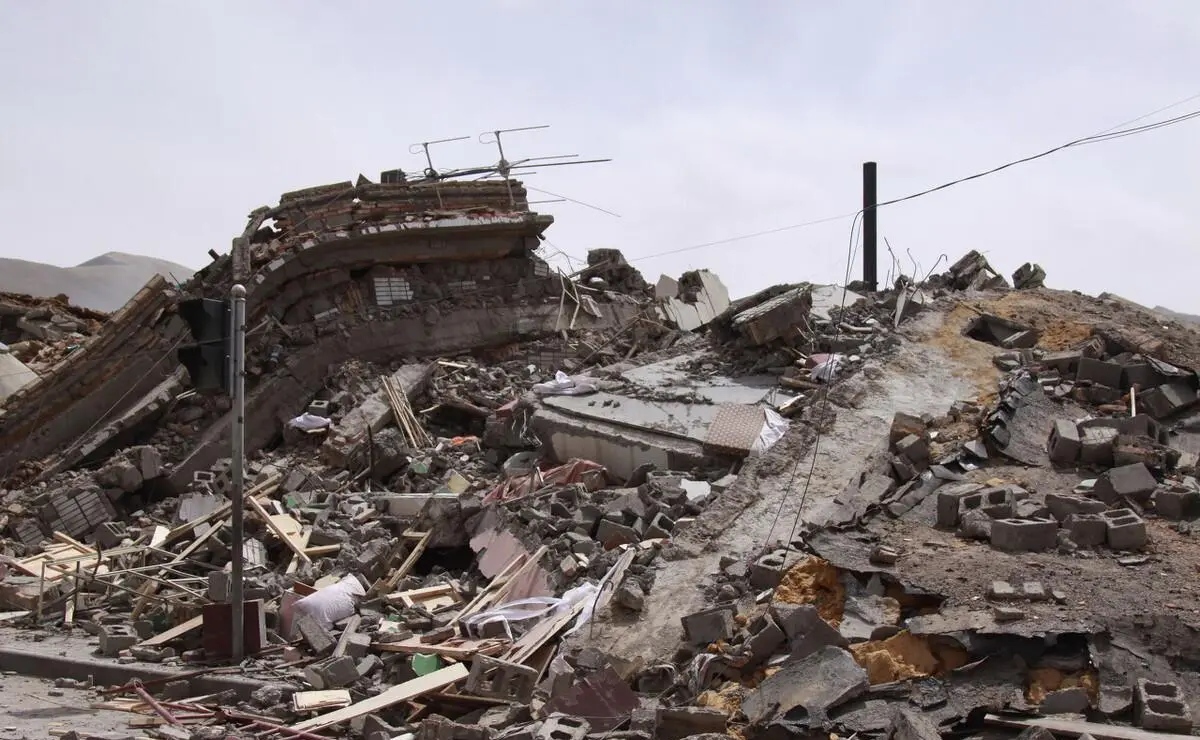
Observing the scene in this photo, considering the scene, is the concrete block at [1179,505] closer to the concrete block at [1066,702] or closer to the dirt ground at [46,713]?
the concrete block at [1066,702]

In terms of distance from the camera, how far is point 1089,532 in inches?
265

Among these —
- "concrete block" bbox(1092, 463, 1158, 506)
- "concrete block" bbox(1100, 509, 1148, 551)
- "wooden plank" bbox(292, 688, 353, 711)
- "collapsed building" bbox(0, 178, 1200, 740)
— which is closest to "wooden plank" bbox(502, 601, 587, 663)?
"collapsed building" bbox(0, 178, 1200, 740)

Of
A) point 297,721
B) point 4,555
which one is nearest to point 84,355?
point 4,555

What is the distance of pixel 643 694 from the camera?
6461mm

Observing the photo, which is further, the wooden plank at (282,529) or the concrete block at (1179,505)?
the wooden plank at (282,529)

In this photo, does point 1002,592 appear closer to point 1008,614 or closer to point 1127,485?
point 1008,614

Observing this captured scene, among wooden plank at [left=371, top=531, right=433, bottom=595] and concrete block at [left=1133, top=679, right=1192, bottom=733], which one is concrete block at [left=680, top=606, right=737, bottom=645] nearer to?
concrete block at [left=1133, top=679, right=1192, bottom=733]

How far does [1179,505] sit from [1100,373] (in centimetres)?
331

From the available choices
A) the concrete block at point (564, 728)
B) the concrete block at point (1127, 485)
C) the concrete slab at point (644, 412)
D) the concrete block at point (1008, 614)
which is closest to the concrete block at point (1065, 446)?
the concrete block at point (1127, 485)

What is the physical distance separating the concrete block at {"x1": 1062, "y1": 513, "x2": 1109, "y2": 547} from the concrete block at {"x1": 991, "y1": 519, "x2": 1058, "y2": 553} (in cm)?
11

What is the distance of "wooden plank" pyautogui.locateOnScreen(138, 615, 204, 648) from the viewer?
8695 mm

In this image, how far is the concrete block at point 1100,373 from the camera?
1019 centimetres

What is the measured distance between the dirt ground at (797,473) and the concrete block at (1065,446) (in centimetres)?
157

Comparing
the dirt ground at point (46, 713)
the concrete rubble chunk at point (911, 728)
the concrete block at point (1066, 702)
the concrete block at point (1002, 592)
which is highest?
the concrete block at point (1002, 592)
